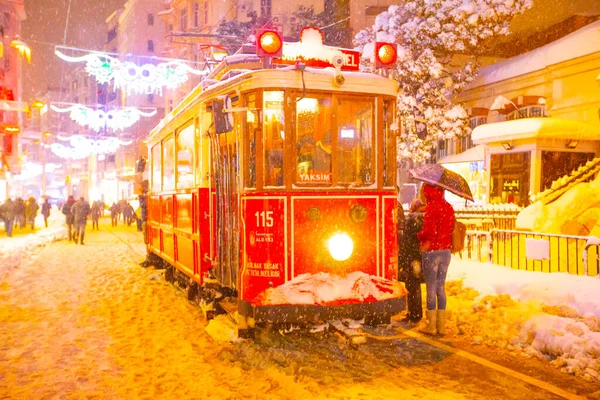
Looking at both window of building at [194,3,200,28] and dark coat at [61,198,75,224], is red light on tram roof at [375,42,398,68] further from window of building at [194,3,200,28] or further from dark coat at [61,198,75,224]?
window of building at [194,3,200,28]

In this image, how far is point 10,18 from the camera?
157 feet

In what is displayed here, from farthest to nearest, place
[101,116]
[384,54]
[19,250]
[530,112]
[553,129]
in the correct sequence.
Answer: [101,116]
[530,112]
[19,250]
[553,129]
[384,54]

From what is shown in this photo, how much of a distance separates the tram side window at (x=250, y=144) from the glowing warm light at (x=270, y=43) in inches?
25.6

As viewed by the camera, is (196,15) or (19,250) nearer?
(19,250)

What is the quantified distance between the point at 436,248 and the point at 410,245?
0.81 metres

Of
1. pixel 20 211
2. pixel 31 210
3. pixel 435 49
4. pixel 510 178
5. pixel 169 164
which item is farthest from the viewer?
pixel 31 210

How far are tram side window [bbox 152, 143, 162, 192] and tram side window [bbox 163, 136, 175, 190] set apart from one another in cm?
72

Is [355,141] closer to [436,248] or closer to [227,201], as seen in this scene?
[436,248]

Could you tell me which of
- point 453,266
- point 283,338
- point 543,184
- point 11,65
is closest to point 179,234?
point 283,338

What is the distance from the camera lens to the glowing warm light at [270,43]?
276 inches

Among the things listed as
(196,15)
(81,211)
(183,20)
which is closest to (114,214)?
(81,211)

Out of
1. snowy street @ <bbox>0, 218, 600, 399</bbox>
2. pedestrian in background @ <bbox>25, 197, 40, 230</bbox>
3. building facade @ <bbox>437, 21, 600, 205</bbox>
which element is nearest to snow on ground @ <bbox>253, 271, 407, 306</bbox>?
snowy street @ <bbox>0, 218, 600, 399</bbox>

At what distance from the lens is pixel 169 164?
1095 cm

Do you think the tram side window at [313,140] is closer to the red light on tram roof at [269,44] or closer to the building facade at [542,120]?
the red light on tram roof at [269,44]
